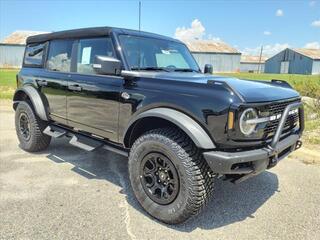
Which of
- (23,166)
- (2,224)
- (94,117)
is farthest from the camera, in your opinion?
(23,166)

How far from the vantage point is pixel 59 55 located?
4867 millimetres

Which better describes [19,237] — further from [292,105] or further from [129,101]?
[292,105]

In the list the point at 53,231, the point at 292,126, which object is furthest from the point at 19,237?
the point at 292,126

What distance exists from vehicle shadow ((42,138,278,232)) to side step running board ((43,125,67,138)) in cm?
48

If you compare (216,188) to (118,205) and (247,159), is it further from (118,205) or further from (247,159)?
(247,159)

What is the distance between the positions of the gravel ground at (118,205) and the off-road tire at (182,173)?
0.14 metres

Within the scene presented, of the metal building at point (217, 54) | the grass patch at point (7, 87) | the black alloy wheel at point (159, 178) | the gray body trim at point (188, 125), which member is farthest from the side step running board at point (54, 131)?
the metal building at point (217, 54)

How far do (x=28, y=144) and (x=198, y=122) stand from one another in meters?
3.54

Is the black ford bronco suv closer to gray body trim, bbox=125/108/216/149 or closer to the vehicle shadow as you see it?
gray body trim, bbox=125/108/216/149

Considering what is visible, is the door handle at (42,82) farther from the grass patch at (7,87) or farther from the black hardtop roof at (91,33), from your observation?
the grass patch at (7,87)

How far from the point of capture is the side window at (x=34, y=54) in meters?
5.32

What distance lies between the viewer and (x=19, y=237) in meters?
2.91

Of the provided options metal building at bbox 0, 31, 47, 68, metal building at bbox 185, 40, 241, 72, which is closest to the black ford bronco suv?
metal building at bbox 0, 31, 47, 68

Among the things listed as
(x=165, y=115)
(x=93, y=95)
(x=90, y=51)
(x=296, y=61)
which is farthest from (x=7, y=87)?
(x=296, y=61)
